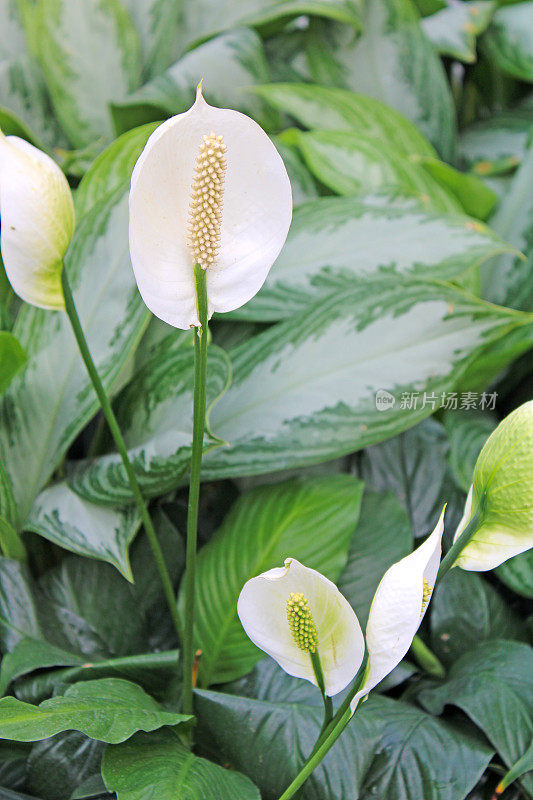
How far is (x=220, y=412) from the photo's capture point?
0.47 m

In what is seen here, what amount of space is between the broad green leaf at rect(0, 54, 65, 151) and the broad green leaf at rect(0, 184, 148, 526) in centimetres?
18

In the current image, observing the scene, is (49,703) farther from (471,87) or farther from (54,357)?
(471,87)

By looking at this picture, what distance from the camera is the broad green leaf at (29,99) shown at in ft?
2.06

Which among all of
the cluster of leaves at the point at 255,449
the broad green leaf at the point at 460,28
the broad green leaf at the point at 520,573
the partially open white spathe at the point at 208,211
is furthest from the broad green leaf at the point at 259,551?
the broad green leaf at the point at 460,28

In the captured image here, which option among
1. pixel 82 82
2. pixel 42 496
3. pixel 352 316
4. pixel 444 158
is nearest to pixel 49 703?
pixel 42 496

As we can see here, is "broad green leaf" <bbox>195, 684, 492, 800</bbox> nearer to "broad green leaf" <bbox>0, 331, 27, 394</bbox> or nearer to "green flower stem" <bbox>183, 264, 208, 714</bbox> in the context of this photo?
"green flower stem" <bbox>183, 264, 208, 714</bbox>

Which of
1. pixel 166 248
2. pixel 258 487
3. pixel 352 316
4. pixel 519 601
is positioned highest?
pixel 166 248

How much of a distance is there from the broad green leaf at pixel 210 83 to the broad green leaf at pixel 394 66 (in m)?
0.08

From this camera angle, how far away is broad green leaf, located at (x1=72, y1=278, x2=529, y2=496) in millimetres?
448

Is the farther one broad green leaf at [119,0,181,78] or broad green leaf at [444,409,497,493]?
broad green leaf at [119,0,181,78]

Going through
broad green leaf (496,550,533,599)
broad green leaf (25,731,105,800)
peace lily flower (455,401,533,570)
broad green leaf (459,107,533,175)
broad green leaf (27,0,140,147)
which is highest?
broad green leaf (27,0,140,147)

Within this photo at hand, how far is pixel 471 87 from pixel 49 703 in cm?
79

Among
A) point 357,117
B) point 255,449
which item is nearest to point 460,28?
point 357,117

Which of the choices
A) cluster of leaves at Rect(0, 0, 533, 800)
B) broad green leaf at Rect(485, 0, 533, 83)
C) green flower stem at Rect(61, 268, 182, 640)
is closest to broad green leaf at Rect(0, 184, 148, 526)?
cluster of leaves at Rect(0, 0, 533, 800)
